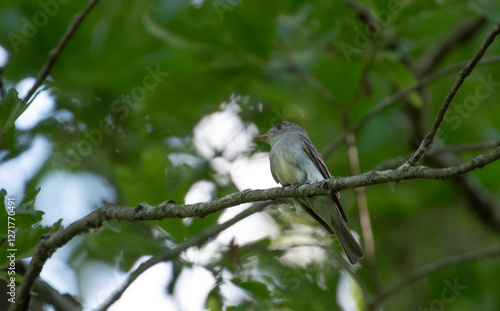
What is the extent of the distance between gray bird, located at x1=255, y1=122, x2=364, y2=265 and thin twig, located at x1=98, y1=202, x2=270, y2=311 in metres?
0.51

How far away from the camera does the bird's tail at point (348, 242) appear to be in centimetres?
483

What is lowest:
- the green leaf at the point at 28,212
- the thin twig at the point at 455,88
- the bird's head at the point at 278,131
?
the green leaf at the point at 28,212

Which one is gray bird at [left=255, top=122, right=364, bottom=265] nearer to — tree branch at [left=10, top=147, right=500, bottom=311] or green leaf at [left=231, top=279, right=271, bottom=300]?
green leaf at [left=231, top=279, right=271, bottom=300]

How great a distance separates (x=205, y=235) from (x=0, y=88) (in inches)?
61.6

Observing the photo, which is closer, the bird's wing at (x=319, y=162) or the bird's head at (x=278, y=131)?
the bird's wing at (x=319, y=162)

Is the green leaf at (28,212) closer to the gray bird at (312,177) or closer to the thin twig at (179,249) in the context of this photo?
the thin twig at (179,249)

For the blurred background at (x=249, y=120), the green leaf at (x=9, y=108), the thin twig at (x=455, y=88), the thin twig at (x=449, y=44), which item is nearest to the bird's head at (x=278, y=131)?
the blurred background at (x=249, y=120)

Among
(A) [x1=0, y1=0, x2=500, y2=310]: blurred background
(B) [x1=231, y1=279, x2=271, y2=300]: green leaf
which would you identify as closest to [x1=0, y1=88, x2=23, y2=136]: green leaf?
(A) [x1=0, y1=0, x2=500, y2=310]: blurred background

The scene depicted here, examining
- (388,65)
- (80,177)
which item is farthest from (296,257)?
(80,177)

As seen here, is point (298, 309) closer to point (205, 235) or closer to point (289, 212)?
point (205, 235)

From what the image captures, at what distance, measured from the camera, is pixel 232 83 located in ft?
16.7

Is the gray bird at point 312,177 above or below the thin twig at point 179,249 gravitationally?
above

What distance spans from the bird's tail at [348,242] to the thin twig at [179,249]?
82 centimetres

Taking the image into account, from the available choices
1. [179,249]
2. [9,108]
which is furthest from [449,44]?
[9,108]
